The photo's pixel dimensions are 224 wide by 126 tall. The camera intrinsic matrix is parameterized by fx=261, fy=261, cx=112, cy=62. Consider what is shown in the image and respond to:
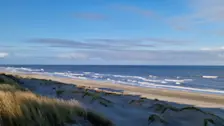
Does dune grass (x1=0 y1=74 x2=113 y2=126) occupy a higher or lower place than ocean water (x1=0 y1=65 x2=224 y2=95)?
higher

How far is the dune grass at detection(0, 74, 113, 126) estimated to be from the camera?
3471 millimetres

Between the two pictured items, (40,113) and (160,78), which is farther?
(160,78)

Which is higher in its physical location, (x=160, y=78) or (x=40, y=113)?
(x=40, y=113)

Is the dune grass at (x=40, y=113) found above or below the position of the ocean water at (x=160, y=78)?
above

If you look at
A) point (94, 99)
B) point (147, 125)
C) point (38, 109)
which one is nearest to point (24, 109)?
point (38, 109)

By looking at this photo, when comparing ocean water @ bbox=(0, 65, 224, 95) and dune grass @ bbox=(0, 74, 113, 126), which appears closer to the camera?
dune grass @ bbox=(0, 74, 113, 126)

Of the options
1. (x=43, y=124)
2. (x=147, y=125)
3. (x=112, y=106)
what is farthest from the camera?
(x=112, y=106)

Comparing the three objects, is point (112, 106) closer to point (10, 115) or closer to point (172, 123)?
point (172, 123)

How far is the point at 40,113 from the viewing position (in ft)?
12.5

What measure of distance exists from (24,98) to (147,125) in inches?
90.1

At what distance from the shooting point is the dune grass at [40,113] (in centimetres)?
347

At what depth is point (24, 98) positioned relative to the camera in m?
4.14

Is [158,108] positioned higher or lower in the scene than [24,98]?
lower

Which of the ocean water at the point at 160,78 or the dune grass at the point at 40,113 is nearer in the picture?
the dune grass at the point at 40,113
